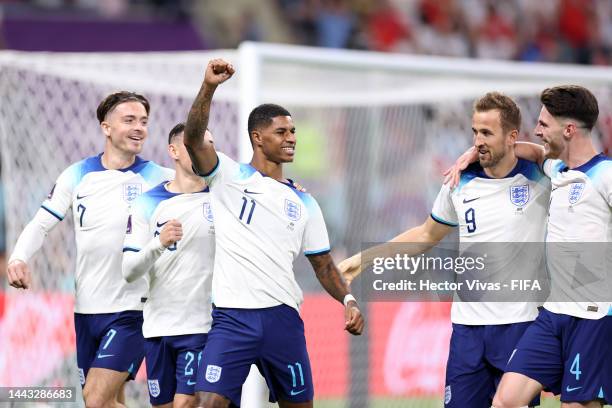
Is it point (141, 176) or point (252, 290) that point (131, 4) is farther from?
point (252, 290)

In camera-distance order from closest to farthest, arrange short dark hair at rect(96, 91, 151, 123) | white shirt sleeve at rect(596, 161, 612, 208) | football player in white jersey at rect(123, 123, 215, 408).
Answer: white shirt sleeve at rect(596, 161, 612, 208)
football player in white jersey at rect(123, 123, 215, 408)
short dark hair at rect(96, 91, 151, 123)

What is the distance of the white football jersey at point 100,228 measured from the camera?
27.3ft

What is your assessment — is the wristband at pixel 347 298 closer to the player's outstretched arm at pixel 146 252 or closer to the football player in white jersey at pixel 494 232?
the football player in white jersey at pixel 494 232

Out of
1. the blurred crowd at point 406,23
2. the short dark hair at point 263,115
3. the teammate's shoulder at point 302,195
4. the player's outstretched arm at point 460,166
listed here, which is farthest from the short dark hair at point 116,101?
the blurred crowd at point 406,23

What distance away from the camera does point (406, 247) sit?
26.6 feet

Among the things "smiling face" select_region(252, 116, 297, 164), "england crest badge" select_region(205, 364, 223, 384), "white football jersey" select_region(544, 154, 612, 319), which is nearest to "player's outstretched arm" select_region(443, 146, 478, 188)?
"white football jersey" select_region(544, 154, 612, 319)

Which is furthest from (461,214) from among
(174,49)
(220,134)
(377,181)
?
(174,49)

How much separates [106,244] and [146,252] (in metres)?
0.87

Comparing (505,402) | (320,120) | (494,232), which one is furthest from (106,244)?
(320,120)

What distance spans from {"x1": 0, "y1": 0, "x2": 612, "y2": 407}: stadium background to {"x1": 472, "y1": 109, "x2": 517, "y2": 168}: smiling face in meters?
3.02

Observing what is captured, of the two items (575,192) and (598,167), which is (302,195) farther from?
(598,167)

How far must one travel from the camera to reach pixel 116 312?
27.3 feet

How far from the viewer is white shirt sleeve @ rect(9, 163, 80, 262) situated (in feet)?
27.1

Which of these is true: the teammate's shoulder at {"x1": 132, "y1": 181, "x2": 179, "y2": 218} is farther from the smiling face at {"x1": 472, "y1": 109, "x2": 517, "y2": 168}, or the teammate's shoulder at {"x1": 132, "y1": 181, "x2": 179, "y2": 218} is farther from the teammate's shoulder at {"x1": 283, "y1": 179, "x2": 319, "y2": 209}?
the smiling face at {"x1": 472, "y1": 109, "x2": 517, "y2": 168}
